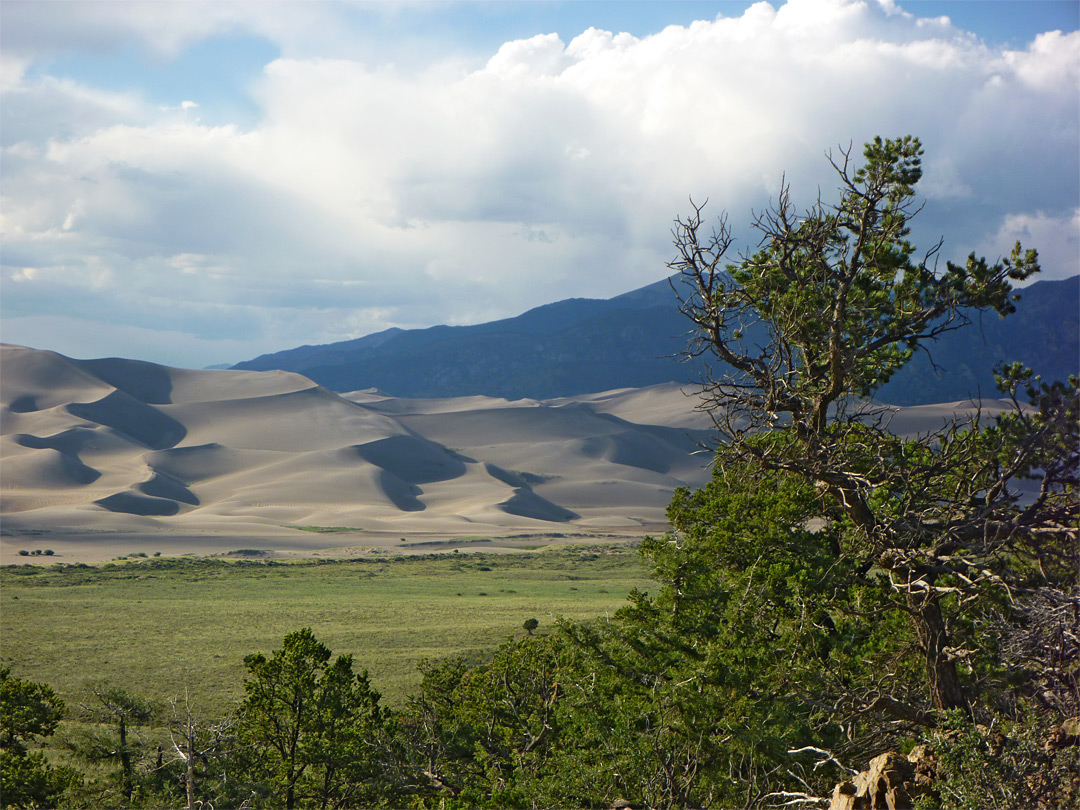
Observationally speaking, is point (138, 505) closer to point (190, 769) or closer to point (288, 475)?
point (288, 475)

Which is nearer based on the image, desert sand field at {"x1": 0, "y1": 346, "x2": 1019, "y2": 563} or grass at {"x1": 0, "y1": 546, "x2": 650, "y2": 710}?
grass at {"x1": 0, "y1": 546, "x2": 650, "y2": 710}

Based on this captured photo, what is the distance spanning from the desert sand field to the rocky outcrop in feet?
190

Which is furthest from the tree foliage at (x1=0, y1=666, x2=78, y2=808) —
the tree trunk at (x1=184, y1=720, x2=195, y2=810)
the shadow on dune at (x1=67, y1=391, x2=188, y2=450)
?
the shadow on dune at (x1=67, y1=391, x2=188, y2=450)

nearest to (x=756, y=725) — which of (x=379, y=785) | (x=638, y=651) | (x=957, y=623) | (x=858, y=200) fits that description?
(x=638, y=651)

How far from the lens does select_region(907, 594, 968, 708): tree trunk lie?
8.01m

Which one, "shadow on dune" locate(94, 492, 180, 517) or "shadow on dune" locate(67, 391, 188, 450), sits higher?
"shadow on dune" locate(67, 391, 188, 450)

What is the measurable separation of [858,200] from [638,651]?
6.01m

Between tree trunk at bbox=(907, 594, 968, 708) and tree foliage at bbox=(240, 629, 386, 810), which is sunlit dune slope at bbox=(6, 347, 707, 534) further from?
tree trunk at bbox=(907, 594, 968, 708)

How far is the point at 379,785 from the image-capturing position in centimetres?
1337

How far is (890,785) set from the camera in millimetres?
5812

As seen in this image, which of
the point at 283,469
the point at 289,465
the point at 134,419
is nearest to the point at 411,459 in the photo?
the point at 289,465

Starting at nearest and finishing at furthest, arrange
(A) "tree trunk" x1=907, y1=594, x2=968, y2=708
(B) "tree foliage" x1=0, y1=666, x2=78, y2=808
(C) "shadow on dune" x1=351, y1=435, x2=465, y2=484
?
(A) "tree trunk" x1=907, y1=594, x2=968, y2=708 < (B) "tree foliage" x1=0, y1=666, x2=78, y2=808 < (C) "shadow on dune" x1=351, y1=435, x2=465, y2=484

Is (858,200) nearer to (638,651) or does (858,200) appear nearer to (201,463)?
(638,651)

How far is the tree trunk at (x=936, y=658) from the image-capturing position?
801cm
